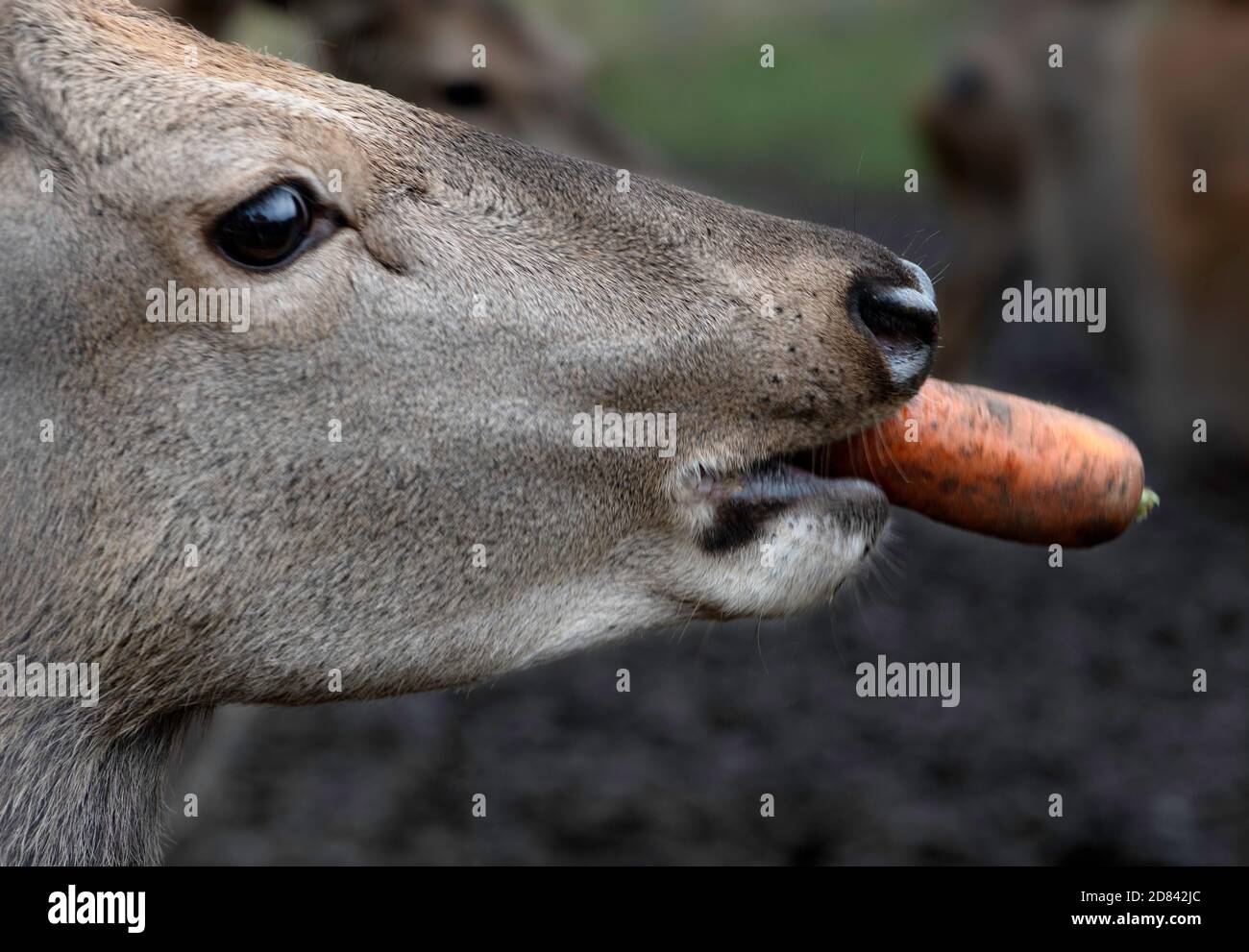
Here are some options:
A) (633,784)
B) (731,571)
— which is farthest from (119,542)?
(633,784)

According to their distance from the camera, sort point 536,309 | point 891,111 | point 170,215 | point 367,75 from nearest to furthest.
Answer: point 170,215 < point 536,309 < point 367,75 < point 891,111

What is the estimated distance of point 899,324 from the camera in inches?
108

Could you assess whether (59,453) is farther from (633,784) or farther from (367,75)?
(633,784)

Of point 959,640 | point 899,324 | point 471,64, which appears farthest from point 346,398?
point 959,640

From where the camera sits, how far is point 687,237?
2.78 m

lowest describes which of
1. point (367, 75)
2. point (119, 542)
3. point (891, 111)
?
point (119, 542)

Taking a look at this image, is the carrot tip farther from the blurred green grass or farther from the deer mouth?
the blurred green grass

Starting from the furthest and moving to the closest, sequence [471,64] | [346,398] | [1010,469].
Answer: [471,64]
[1010,469]
[346,398]

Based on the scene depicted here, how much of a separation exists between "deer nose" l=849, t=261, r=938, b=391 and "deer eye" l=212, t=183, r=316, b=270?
3.33 ft

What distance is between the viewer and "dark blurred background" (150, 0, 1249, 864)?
6223 millimetres

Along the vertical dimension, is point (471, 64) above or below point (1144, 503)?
above

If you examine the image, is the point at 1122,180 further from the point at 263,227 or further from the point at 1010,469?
the point at 263,227

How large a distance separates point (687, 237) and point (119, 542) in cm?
116

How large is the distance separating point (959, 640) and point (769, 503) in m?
6.00
